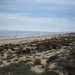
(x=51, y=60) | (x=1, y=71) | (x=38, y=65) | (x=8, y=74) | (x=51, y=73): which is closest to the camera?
(x=51, y=73)

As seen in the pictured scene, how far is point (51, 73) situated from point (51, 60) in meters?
2.80

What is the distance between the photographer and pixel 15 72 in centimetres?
918

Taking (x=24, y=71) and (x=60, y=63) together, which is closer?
(x=24, y=71)

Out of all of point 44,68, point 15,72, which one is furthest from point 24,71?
point 44,68

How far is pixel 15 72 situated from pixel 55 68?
7.65 ft

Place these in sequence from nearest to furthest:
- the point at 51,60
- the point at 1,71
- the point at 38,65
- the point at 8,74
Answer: the point at 8,74 → the point at 1,71 → the point at 38,65 → the point at 51,60

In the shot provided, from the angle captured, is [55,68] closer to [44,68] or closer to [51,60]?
[44,68]

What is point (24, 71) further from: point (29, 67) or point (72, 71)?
point (72, 71)

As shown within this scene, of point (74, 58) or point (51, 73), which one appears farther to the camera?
point (74, 58)

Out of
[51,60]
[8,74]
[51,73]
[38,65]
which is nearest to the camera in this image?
[51,73]

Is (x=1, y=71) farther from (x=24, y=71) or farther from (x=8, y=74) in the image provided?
(x=24, y=71)

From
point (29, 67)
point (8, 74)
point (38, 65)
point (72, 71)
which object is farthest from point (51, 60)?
point (8, 74)

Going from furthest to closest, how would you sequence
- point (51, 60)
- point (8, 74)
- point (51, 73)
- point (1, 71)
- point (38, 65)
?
point (51, 60) < point (38, 65) < point (1, 71) < point (8, 74) < point (51, 73)

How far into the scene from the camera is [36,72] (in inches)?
354
